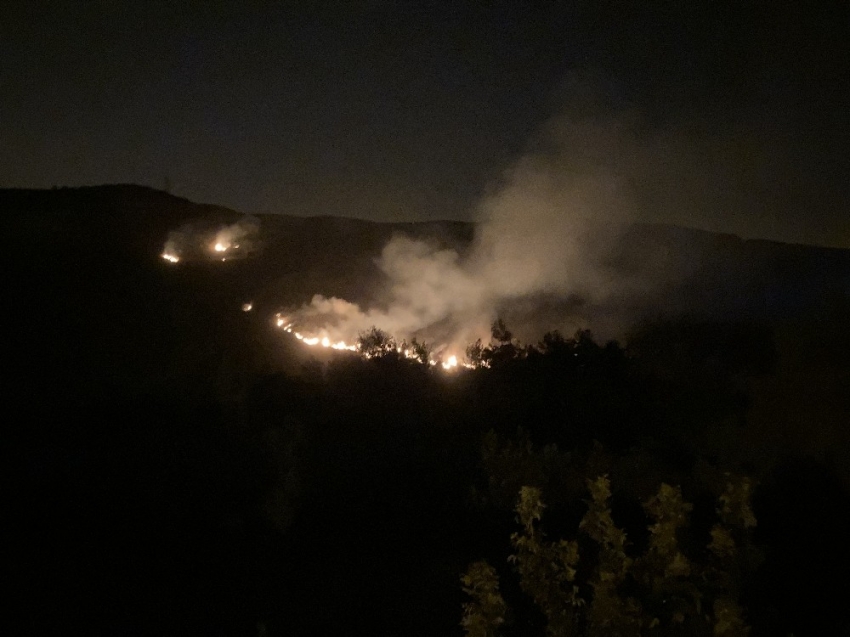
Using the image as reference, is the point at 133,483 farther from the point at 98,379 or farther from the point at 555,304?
the point at 555,304

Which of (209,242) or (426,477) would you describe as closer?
(426,477)

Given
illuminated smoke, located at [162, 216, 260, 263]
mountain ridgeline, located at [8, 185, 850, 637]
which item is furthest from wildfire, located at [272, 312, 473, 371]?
illuminated smoke, located at [162, 216, 260, 263]

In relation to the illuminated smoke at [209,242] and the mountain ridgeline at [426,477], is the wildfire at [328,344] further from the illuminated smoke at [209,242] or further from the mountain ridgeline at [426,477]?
the illuminated smoke at [209,242]

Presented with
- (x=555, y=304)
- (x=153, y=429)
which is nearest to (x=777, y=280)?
(x=555, y=304)

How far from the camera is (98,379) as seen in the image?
33.1ft

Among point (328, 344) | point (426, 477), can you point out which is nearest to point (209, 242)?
point (328, 344)

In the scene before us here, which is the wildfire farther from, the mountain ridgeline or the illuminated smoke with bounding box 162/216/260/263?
the illuminated smoke with bounding box 162/216/260/263

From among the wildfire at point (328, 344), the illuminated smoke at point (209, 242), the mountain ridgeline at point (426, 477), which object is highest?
the illuminated smoke at point (209, 242)

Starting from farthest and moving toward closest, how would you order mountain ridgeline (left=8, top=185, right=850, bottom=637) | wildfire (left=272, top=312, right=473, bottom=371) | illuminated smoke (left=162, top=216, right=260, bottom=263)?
illuminated smoke (left=162, top=216, right=260, bottom=263) < wildfire (left=272, top=312, right=473, bottom=371) < mountain ridgeline (left=8, top=185, right=850, bottom=637)

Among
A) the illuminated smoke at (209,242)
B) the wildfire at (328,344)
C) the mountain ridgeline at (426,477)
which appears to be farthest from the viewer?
the illuminated smoke at (209,242)

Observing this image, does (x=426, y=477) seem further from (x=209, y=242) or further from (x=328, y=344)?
(x=209, y=242)

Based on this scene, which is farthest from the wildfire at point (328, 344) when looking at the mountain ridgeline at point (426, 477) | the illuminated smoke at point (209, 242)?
the illuminated smoke at point (209, 242)

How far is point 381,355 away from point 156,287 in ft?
22.8

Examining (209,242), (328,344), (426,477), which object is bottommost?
(426,477)
